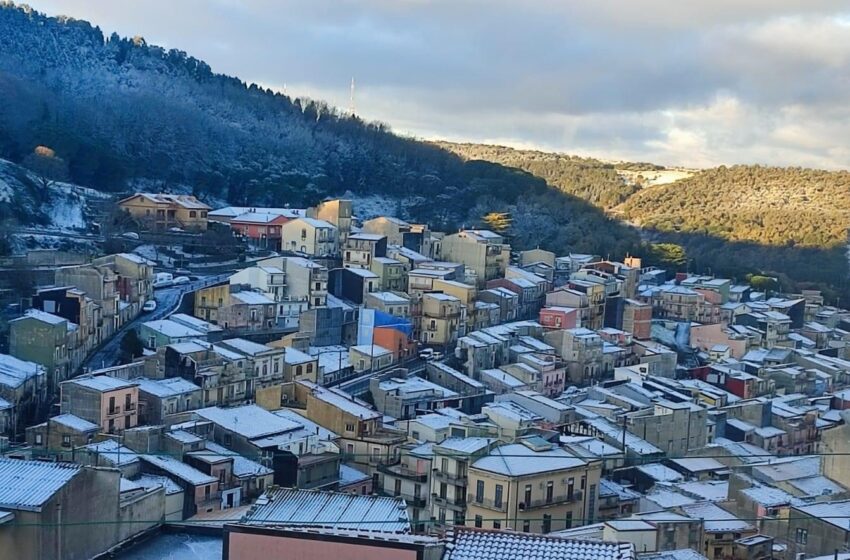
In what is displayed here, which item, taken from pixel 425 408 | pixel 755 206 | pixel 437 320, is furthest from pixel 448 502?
pixel 755 206

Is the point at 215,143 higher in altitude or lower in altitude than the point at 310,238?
higher

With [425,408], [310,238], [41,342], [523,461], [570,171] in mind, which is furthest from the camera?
[570,171]

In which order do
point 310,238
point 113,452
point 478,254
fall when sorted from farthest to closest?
point 478,254 < point 310,238 < point 113,452

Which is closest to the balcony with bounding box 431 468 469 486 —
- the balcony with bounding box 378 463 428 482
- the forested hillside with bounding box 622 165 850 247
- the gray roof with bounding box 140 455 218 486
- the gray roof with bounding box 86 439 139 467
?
the balcony with bounding box 378 463 428 482

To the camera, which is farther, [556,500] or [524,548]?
[556,500]

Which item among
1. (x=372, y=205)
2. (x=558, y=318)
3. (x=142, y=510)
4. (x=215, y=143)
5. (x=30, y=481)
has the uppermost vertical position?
(x=215, y=143)

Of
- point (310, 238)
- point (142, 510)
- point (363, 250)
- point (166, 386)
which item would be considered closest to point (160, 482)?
point (142, 510)

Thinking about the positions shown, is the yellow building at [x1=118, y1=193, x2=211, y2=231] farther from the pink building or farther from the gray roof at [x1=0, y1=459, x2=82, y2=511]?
the gray roof at [x1=0, y1=459, x2=82, y2=511]

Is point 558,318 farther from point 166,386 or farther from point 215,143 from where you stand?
point 215,143
